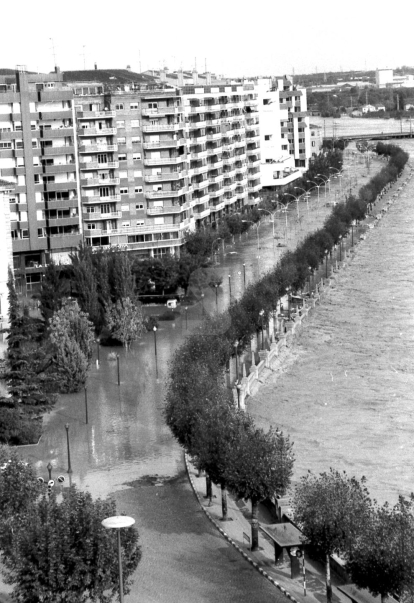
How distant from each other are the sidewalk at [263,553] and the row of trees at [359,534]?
403mm

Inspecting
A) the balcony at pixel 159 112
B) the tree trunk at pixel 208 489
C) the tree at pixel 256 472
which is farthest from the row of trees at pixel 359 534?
the balcony at pixel 159 112

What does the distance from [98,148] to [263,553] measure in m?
21.4

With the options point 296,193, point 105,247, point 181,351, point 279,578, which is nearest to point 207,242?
point 105,247

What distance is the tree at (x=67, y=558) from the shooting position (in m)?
11.4

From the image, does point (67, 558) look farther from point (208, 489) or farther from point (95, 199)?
point (95, 199)

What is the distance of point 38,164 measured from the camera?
105ft

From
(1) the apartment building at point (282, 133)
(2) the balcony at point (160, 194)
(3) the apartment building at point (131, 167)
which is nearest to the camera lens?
(3) the apartment building at point (131, 167)

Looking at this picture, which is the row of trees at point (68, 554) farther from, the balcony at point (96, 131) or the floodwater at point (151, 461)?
the balcony at point (96, 131)

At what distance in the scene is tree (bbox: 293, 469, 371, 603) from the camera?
486 inches

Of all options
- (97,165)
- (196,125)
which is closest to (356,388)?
(97,165)

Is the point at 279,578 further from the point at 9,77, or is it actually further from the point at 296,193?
the point at 296,193

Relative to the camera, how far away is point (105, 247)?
33.8m

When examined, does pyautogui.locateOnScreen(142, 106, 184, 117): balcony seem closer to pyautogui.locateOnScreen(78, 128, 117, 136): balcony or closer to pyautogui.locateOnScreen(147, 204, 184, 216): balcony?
pyautogui.locateOnScreen(78, 128, 117, 136): balcony

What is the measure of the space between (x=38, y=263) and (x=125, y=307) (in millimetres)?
7493
